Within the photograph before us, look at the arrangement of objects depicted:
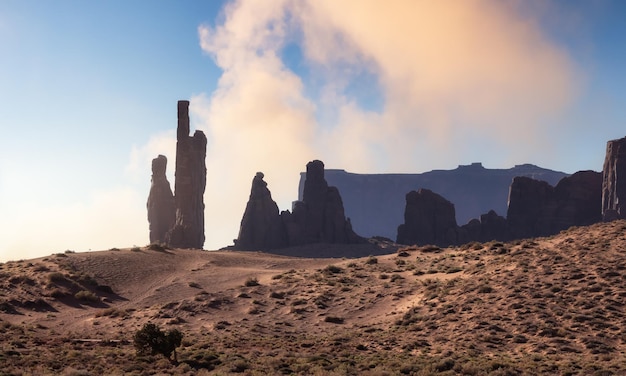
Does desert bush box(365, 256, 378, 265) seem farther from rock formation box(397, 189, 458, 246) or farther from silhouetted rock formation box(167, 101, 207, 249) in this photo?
rock formation box(397, 189, 458, 246)

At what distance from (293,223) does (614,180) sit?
74.2 meters

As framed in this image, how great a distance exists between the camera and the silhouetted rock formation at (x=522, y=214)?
140 m

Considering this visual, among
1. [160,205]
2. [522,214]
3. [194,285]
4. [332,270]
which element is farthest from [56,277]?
[522,214]

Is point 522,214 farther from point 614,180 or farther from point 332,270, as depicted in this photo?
point 332,270

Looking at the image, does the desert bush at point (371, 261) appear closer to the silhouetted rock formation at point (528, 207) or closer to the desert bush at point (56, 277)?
the desert bush at point (56, 277)

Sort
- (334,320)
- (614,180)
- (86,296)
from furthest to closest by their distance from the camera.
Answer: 1. (614,180)
2. (86,296)
3. (334,320)

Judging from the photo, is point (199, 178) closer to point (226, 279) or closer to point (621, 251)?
point (226, 279)

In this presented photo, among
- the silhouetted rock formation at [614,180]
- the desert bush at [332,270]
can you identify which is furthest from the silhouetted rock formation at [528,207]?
the desert bush at [332,270]

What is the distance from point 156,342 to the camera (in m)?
31.3

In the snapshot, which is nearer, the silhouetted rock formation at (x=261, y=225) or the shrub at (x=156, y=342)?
the shrub at (x=156, y=342)

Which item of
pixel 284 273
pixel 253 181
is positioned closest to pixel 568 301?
pixel 284 273

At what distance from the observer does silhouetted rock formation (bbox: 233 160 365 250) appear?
134 meters

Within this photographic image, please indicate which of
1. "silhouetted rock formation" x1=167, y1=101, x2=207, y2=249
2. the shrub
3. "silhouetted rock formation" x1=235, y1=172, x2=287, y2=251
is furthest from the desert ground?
"silhouetted rock formation" x1=235, y1=172, x2=287, y2=251

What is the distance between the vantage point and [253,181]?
142m
